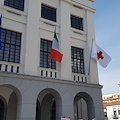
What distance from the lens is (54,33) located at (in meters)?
14.0

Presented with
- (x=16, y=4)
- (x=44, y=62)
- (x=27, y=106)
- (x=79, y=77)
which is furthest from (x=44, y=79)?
(x=16, y=4)

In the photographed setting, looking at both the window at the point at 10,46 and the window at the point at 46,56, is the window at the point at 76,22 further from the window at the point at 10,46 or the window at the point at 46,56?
the window at the point at 10,46

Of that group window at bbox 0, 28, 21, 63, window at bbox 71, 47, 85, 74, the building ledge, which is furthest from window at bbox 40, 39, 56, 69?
window at bbox 71, 47, 85, 74

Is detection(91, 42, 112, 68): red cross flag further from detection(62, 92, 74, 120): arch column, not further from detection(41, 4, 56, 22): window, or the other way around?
detection(41, 4, 56, 22): window

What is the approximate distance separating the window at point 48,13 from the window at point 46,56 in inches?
89.0

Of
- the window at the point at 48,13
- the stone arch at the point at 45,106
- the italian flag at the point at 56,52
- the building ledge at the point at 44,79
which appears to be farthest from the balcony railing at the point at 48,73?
the window at the point at 48,13

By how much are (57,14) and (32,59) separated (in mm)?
5223

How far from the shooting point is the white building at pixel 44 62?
12.1 metres

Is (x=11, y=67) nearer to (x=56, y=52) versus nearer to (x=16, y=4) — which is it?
(x=56, y=52)

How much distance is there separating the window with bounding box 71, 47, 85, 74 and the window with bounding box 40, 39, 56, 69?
201 centimetres

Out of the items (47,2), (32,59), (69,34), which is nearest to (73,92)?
(32,59)

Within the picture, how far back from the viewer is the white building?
12.1 m

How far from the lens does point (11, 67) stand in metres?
12.1

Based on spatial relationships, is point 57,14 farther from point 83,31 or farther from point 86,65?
point 86,65
